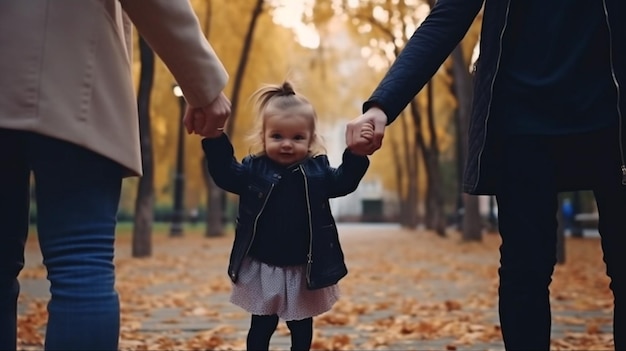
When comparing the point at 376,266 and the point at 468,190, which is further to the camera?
the point at 376,266

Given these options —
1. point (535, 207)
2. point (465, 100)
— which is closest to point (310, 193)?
point (535, 207)

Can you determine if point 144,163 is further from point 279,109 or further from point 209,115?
point 209,115

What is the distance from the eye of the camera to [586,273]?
10.8 metres

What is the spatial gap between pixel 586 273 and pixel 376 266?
3176 millimetres

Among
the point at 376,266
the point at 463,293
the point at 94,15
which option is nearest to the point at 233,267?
the point at 94,15

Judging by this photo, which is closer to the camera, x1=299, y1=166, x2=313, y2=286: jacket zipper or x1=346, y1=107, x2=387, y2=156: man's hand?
x1=346, y1=107, x2=387, y2=156: man's hand

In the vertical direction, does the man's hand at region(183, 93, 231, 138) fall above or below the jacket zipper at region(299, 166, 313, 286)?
above

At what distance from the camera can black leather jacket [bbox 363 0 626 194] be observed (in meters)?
2.53

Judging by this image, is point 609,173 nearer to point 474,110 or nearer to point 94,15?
point 474,110

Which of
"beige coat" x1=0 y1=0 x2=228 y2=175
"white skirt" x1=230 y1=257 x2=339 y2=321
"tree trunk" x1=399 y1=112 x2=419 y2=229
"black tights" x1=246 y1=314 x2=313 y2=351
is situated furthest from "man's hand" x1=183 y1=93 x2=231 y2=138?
"tree trunk" x1=399 y1=112 x2=419 y2=229

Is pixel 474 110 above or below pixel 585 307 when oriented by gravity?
above

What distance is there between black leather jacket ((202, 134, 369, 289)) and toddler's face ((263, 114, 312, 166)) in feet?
0.16

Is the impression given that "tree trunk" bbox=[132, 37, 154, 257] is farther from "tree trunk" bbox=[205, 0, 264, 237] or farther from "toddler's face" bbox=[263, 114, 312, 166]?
"toddler's face" bbox=[263, 114, 312, 166]

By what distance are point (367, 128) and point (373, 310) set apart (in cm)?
453
